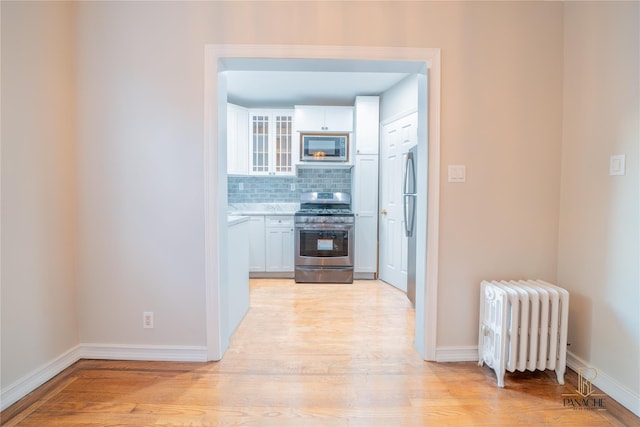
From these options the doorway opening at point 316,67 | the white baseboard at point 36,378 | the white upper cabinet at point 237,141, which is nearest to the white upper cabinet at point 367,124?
the white upper cabinet at point 237,141

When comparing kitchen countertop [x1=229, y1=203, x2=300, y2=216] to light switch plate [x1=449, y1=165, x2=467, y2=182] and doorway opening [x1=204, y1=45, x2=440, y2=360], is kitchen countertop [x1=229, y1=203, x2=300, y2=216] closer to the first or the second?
doorway opening [x1=204, y1=45, x2=440, y2=360]

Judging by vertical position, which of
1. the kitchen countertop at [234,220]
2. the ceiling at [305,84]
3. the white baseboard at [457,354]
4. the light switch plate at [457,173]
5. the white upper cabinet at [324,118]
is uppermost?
the ceiling at [305,84]

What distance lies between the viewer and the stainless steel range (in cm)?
406

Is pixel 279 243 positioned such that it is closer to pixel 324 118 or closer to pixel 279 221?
pixel 279 221

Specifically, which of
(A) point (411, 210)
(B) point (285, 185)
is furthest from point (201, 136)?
(B) point (285, 185)

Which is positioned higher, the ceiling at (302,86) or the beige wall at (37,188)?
the ceiling at (302,86)

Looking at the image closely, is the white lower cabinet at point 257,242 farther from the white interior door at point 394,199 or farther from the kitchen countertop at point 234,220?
the white interior door at point 394,199

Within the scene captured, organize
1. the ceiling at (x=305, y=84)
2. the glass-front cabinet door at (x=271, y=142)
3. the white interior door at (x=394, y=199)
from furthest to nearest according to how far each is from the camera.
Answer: the glass-front cabinet door at (x=271, y=142), the white interior door at (x=394, y=199), the ceiling at (x=305, y=84)

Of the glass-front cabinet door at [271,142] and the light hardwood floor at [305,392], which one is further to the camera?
the glass-front cabinet door at [271,142]

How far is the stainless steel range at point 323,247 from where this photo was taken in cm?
406

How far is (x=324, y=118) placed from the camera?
4320 millimetres

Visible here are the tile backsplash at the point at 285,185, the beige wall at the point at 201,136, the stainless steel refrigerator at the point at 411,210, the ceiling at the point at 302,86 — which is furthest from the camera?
the tile backsplash at the point at 285,185

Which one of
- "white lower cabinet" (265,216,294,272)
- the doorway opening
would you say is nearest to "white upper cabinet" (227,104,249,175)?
"white lower cabinet" (265,216,294,272)

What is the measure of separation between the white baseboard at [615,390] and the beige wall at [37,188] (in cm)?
319
